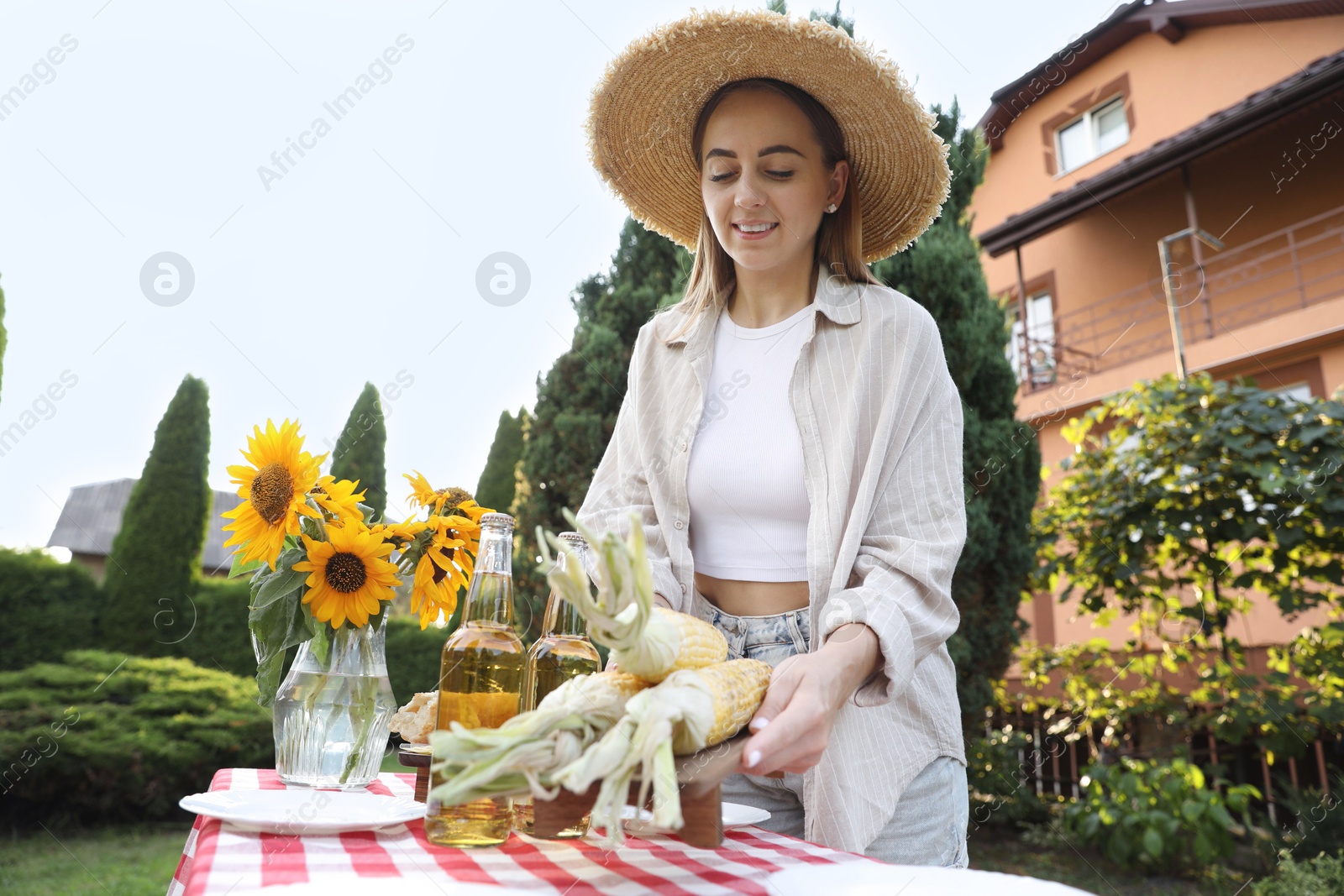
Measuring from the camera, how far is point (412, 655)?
9977mm

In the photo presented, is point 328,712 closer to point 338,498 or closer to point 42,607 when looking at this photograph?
point 338,498

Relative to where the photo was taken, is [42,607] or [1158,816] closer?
[1158,816]

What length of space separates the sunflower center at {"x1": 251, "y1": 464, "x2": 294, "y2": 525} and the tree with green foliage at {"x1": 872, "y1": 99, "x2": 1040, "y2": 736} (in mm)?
4258

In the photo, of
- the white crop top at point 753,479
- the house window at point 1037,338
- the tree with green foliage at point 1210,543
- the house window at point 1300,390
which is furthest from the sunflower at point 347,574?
the house window at point 1037,338

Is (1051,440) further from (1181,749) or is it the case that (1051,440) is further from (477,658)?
(477,658)

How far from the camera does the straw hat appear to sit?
1.90m

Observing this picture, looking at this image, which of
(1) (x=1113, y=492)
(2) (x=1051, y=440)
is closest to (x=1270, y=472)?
(1) (x=1113, y=492)

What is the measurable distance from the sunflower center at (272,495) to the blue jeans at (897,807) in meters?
0.85

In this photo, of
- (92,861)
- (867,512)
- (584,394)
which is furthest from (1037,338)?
(92,861)

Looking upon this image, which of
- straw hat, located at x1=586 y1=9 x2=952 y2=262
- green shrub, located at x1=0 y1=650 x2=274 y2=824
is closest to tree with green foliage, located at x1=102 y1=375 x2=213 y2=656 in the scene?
green shrub, located at x1=0 y1=650 x2=274 y2=824

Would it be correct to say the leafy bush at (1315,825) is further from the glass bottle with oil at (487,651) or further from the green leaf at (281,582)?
the green leaf at (281,582)

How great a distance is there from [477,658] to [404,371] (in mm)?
4213

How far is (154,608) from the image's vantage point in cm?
938

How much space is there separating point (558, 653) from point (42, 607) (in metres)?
9.86
